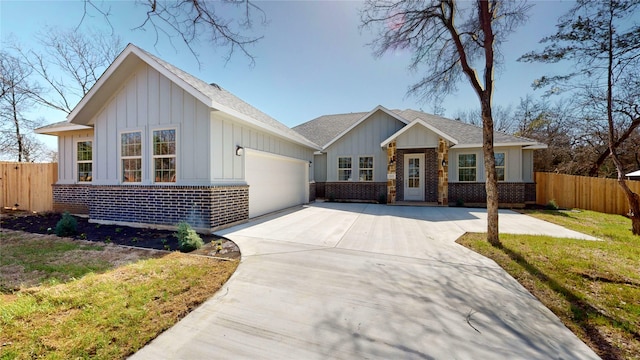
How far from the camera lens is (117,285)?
3215mm

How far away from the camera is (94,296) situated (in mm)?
2912

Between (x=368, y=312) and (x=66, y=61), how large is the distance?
2458cm

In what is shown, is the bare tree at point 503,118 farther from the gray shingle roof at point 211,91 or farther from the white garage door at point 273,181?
the gray shingle roof at point 211,91

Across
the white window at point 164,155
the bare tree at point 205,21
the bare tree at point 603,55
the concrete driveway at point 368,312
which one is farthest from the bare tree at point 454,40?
the white window at point 164,155

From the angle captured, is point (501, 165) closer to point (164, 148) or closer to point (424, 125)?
point (424, 125)

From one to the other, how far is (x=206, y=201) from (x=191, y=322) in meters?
4.26

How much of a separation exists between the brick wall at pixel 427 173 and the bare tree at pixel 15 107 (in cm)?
2429

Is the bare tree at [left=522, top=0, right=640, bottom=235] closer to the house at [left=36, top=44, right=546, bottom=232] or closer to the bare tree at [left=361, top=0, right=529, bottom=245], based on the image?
the bare tree at [left=361, top=0, right=529, bottom=245]

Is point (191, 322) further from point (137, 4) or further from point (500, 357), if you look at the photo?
point (137, 4)

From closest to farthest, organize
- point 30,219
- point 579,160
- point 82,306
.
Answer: point 82,306, point 30,219, point 579,160

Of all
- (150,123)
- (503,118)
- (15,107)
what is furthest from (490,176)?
(15,107)

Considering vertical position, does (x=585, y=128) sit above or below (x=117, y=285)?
above

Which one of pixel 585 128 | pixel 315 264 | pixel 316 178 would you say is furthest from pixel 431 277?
pixel 585 128

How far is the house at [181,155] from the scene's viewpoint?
6.41m
